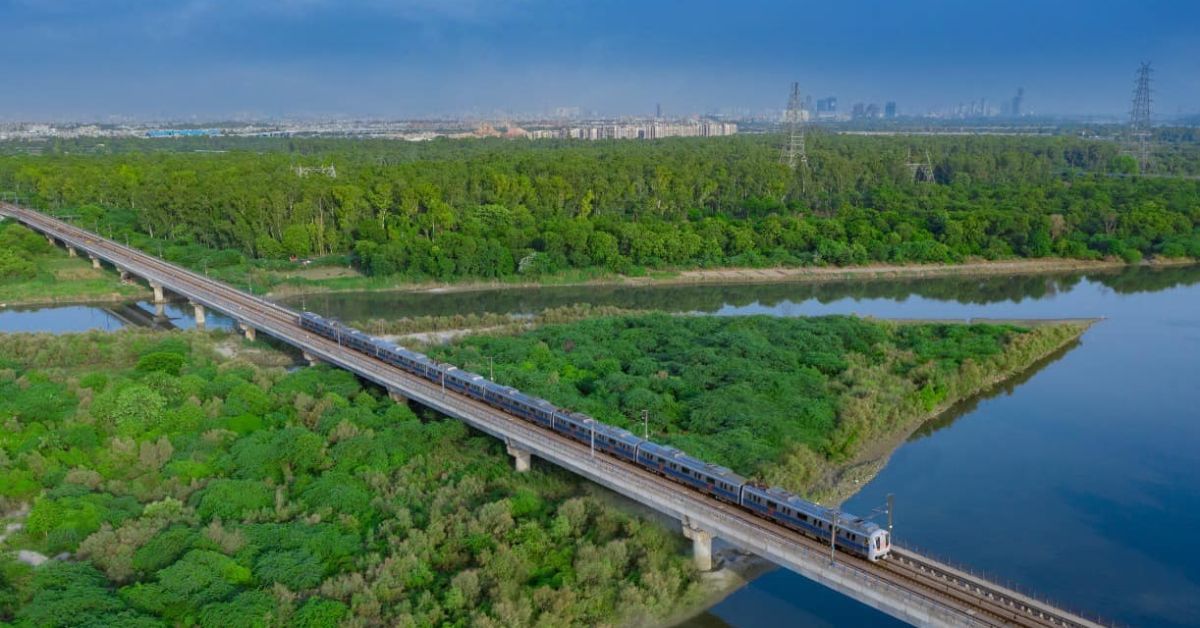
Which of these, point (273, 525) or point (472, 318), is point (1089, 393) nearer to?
point (472, 318)

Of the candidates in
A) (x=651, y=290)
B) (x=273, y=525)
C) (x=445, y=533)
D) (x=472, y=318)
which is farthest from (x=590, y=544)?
(x=651, y=290)

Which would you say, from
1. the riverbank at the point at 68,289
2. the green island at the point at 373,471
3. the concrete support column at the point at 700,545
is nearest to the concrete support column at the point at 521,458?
the green island at the point at 373,471

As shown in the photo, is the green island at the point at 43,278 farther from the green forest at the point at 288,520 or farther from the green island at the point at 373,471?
the green forest at the point at 288,520

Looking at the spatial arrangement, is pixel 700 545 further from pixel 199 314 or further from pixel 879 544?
pixel 199 314

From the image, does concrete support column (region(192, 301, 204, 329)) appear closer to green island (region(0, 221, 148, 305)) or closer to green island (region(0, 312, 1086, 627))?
green island (region(0, 312, 1086, 627))

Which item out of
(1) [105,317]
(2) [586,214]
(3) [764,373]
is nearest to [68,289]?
(1) [105,317]

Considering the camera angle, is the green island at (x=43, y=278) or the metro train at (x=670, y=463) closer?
the metro train at (x=670, y=463)
